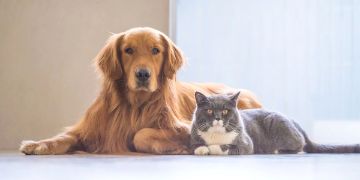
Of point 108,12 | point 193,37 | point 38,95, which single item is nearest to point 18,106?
point 38,95

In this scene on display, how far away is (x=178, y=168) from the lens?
2010 millimetres

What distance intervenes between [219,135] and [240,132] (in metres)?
0.09

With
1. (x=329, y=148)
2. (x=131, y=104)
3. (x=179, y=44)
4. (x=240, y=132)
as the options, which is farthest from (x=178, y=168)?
(x=179, y=44)

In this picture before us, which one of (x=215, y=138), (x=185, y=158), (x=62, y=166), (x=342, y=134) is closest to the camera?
(x=62, y=166)

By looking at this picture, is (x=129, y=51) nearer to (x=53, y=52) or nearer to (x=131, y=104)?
(x=131, y=104)

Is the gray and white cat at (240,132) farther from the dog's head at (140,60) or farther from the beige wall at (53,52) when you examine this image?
the beige wall at (53,52)

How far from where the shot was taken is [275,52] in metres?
4.01

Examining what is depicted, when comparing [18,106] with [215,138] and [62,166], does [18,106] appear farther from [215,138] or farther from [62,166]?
[62,166]

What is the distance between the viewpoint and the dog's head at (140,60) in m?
2.79

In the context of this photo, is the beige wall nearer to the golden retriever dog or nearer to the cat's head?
the golden retriever dog

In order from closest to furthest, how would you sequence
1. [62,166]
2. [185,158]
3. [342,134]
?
[62,166]
[185,158]
[342,134]

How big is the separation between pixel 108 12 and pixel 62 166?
6.64 feet

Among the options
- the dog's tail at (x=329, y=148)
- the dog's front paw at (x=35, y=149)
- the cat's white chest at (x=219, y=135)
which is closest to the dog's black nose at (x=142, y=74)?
the cat's white chest at (x=219, y=135)

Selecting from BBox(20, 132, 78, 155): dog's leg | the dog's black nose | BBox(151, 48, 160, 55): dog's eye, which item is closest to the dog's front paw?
BBox(20, 132, 78, 155): dog's leg
